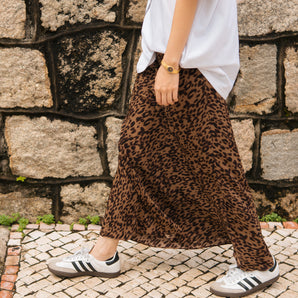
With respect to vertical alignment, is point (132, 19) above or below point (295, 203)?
above

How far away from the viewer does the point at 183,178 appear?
2.40m

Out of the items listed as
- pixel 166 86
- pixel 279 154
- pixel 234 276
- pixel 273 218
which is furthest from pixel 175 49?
pixel 273 218

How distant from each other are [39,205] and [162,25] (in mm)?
1442

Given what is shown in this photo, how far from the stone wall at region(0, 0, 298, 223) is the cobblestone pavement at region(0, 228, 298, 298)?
0.24 metres

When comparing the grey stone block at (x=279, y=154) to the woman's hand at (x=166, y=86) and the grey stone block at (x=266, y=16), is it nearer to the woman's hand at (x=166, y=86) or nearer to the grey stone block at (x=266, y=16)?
the grey stone block at (x=266, y=16)

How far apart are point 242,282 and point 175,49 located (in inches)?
44.0

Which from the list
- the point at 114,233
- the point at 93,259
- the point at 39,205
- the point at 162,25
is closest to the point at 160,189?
the point at 114,233

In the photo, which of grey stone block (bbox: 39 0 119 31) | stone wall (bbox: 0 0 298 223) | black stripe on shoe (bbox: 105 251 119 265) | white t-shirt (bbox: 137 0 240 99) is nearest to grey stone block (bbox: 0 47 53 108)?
stone wall (bbox: 0 0 298 223)

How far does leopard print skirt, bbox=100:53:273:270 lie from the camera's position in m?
2.21

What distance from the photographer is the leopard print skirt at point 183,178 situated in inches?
86.9

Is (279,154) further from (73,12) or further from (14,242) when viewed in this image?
(14,242)

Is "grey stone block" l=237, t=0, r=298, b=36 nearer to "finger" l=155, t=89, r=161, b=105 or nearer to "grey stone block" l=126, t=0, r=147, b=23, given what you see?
"grey stone block" l=126, t=0, r=147, b=23

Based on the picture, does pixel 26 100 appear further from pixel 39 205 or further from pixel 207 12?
pixel 207 12

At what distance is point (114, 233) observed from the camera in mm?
2395
